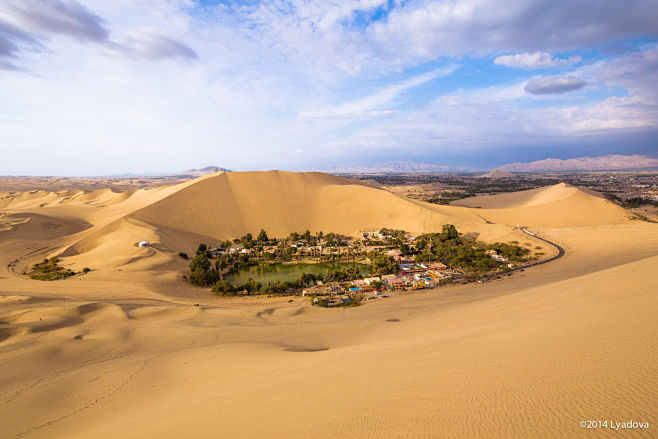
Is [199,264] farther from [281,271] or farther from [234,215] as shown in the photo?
[234,215]

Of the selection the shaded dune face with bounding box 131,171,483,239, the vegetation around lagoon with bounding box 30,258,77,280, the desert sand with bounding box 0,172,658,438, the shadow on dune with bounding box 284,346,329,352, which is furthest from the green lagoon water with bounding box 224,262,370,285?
the shadow on dune with bounding box 284,346,329,352

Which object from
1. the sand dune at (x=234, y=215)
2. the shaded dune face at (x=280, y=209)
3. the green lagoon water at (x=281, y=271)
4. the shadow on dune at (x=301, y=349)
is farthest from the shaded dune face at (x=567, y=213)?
the shadow on dune at (x=301, y=349)

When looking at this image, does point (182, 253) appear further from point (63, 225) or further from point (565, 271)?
point (565, 271)

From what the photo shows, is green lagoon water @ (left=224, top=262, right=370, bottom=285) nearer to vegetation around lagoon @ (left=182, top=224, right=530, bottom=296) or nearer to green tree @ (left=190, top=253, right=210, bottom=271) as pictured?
vegetation around lagoon @ (left=182, top=224, right=530, bottom=296)

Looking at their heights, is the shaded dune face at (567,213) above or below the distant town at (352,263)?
above

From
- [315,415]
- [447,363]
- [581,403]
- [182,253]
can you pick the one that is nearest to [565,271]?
[447,363]

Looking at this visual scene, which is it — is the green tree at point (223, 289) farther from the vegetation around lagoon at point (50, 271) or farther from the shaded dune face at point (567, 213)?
the shaded dune face at point (567, 213)

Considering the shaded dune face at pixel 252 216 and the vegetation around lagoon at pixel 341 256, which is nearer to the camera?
the vegetation around lagoon at pixel 341 256
